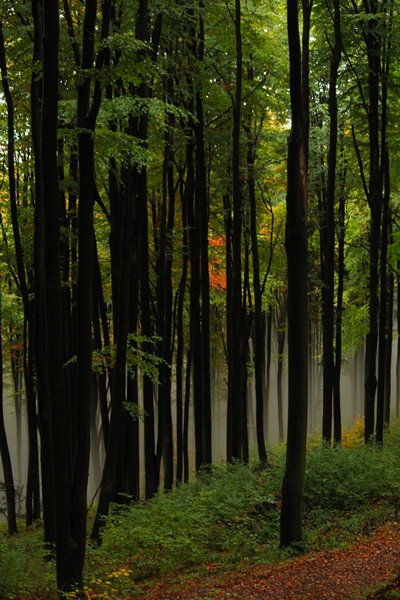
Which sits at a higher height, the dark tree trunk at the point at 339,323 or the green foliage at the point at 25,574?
the dark tree trunk at the point at 339,323

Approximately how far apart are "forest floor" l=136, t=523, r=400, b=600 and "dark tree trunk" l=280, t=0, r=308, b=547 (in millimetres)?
947

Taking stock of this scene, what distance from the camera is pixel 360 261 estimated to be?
26.2 m

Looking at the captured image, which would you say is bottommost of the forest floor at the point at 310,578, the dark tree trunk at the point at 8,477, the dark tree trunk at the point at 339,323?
the dark tree trunk at the point at 8,477

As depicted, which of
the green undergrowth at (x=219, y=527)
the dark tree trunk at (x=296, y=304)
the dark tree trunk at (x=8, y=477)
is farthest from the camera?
the dark tree trunk at (x=8, y=477)

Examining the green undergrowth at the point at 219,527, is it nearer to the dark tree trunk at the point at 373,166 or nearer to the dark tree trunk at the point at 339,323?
the dark tree trunk at the point at 373,166

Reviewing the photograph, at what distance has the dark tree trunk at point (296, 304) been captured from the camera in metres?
10.2

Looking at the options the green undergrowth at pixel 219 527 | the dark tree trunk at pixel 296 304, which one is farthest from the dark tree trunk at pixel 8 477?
the dark tree trunk at pixel 296 304

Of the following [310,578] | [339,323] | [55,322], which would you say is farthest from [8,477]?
[310,578]

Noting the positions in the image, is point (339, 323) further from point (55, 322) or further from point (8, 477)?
point (55, 322)

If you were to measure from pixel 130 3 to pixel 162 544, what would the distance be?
942cm

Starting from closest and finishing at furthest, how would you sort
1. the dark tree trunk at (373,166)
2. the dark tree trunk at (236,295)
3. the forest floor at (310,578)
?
the forest floor at (310,578)
the dark tree trunk at (236,295)
the dark tree trunk at (373,166)

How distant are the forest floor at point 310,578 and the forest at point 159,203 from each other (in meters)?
1.29

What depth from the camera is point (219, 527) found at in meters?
11.6

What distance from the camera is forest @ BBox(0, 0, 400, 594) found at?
8188 mm
